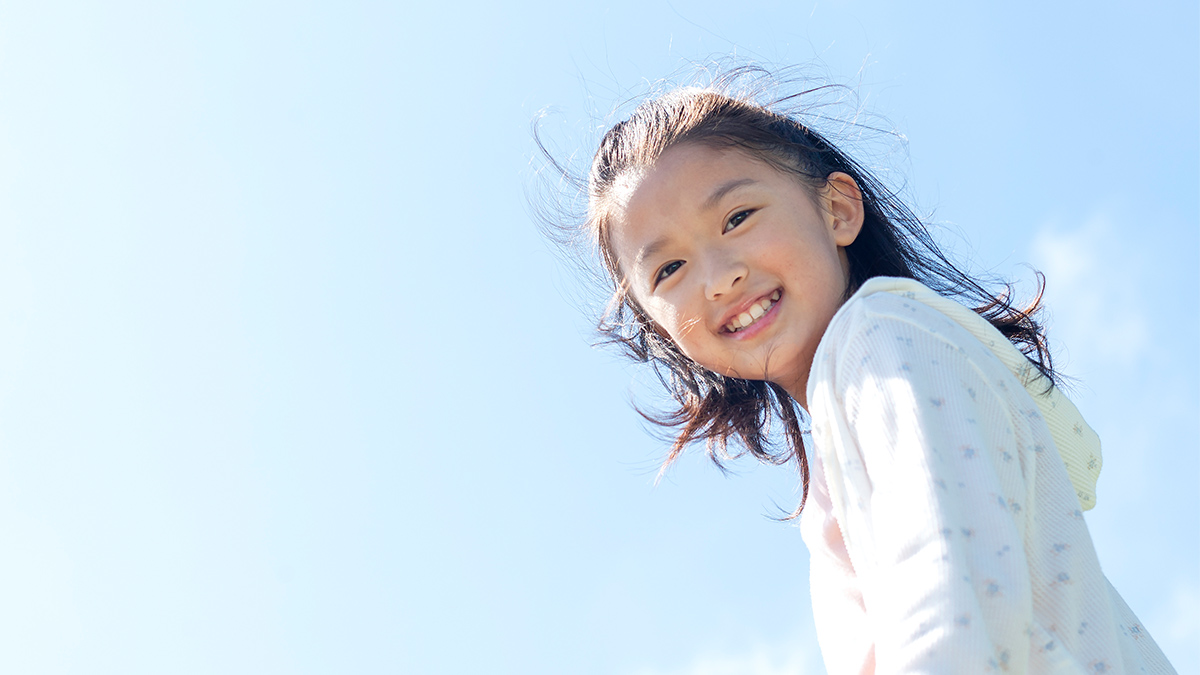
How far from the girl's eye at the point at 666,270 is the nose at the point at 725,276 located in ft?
0.47

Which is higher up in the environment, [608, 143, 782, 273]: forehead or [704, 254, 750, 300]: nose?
[608, 143, 782, 273]: forehead

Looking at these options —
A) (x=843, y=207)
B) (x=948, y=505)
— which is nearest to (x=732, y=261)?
(x=843, y=207)

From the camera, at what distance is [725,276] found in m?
2.19

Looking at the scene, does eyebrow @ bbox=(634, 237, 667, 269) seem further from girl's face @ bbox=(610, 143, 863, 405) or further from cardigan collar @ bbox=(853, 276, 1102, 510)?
cardigan collar @ bbox=(853, 276, 1102, 510)

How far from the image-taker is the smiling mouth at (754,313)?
2.21 m

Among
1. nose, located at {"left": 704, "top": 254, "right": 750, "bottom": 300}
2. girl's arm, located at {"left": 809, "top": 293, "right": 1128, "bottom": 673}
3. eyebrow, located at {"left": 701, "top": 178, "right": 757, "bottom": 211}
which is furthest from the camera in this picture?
eyebrow, located at {"left": 701, "top": 178, "right": 757, "bottom": 211}

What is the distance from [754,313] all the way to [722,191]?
0.30 metres

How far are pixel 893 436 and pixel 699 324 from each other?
77cm

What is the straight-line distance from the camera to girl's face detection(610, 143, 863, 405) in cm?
Result: 221

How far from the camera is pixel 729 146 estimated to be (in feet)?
8.16

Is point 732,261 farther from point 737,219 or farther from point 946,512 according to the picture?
point 946,512

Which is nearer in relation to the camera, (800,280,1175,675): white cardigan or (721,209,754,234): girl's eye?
(800,280,1175,675): white cardigan

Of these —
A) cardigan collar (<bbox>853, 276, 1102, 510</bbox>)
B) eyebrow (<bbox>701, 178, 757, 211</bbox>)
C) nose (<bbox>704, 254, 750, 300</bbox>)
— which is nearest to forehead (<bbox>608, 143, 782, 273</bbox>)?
eyebrow (<bbox>701, 178, 757, 211</bbox>)

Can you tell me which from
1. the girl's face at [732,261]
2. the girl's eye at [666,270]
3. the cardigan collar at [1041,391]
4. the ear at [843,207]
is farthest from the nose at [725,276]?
the ear at [843,207]
